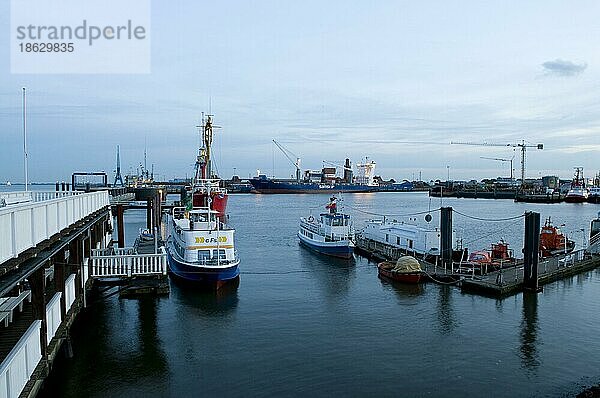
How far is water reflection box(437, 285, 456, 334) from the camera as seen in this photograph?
20.4m

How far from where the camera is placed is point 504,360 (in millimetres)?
16625

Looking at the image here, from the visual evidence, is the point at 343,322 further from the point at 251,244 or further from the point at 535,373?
the point at 251,244

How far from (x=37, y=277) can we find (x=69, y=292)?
5330 mm

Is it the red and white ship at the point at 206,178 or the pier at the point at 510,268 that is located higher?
the red and white ship at the point at 206,178

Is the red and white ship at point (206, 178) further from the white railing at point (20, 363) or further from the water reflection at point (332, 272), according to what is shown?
the white railing at point (20, 363)

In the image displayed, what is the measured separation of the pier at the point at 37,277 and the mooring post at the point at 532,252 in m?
18.0

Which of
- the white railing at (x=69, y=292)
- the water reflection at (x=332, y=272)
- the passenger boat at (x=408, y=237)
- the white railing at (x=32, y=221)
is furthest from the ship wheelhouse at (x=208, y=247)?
the passenger boat at (x=408, y=237)

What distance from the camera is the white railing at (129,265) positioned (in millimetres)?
19625

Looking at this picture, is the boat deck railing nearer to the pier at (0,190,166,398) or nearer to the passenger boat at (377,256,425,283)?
the passenger boat at (377,256,425,283)

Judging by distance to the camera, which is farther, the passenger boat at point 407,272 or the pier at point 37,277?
the passenger boat at point 407,272

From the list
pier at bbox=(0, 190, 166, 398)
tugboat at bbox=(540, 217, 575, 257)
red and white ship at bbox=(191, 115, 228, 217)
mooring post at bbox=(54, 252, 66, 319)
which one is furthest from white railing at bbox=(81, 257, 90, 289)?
tugboat at bbox=(540, 217, 575, 257)

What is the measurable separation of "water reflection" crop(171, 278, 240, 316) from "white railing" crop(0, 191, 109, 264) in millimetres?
8812

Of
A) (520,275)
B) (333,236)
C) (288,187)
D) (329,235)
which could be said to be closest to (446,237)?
(520,275)

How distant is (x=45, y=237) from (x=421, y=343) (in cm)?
1303
